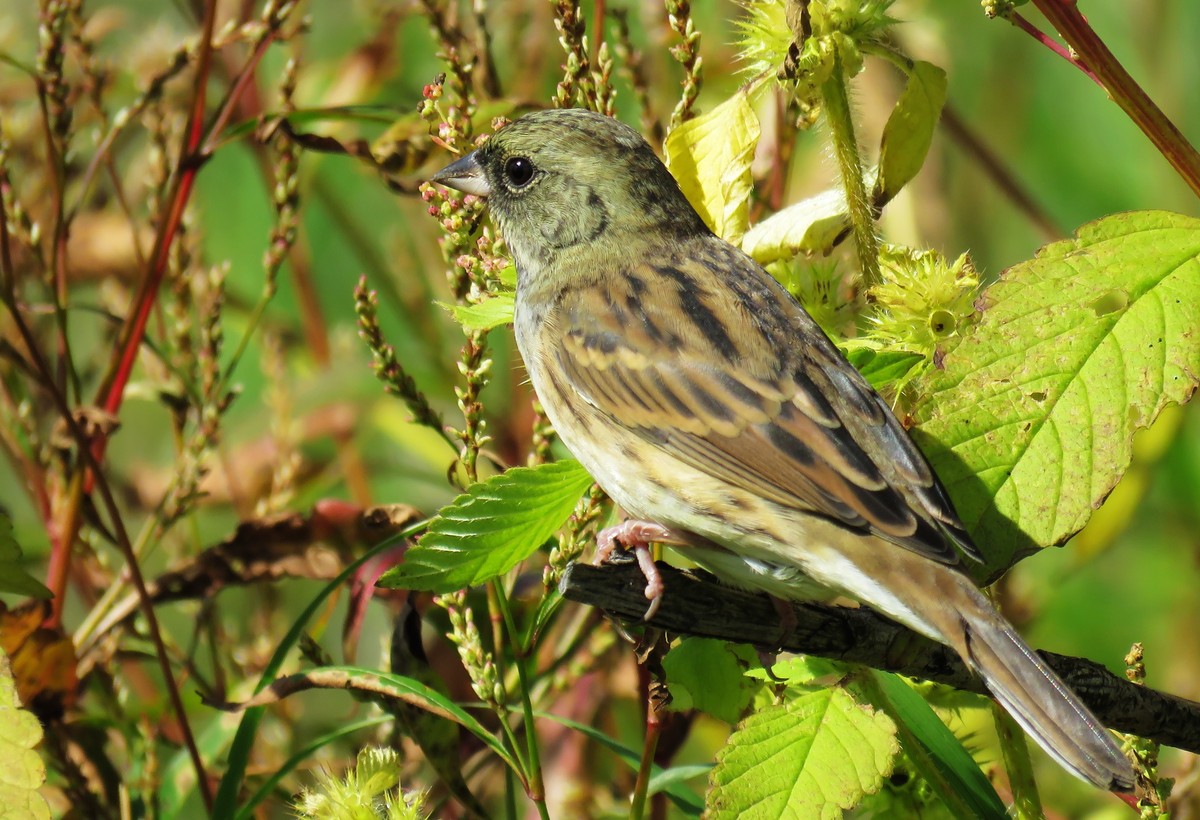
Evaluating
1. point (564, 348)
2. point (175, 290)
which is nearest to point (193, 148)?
point (175, 290)

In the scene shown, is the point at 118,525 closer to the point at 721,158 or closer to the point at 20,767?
the point at 20,767

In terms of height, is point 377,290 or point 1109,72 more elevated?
point 377,290

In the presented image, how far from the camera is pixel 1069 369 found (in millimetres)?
1539

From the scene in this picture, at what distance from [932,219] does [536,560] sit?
150 centimetres

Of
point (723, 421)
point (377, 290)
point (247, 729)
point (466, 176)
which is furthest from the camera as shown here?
point (377, 290)

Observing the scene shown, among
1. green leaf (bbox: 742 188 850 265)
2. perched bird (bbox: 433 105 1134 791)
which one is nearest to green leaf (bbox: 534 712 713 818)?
perched bird (bbox: 433 105 1134 791)

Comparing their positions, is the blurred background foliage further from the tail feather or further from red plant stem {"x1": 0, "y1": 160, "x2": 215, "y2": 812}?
the tail feather

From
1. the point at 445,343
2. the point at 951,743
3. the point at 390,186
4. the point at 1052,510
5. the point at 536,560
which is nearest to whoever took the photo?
the point at 1052,510

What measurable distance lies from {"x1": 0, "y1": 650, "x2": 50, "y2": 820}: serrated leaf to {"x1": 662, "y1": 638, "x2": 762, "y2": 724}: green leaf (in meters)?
0.72

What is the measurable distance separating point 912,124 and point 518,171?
34.9 inches

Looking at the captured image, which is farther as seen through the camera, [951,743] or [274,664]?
[274,664]

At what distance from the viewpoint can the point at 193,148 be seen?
7.44 ft

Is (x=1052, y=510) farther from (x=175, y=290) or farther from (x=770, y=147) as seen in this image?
(x=175, y=290)

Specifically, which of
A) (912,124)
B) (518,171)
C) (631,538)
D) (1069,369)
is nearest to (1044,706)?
(1069,369)
